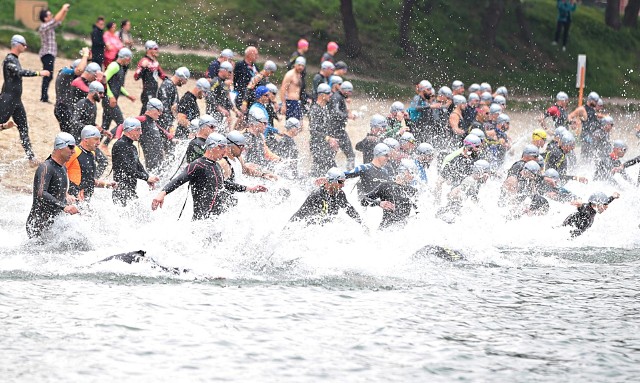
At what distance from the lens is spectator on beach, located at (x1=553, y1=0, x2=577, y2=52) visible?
39031mm

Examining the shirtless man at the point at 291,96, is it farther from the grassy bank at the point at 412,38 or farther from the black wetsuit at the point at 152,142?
the grassy bank at the point at 412,38

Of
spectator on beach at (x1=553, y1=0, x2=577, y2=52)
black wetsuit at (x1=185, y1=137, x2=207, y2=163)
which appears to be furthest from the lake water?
spectator on beach at (x1=553, y1=0, x2=577, y2=52)

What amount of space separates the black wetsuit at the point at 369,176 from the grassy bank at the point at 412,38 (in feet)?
51.2

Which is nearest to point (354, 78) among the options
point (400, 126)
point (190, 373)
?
point (400, 126)

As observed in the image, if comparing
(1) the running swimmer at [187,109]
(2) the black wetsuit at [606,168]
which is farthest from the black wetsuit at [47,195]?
(2) the black wetsuit at [606,168]

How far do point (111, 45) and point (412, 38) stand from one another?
14.6 metres

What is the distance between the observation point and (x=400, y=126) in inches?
744

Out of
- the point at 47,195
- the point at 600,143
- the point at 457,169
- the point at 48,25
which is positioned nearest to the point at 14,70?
the point at 48,25

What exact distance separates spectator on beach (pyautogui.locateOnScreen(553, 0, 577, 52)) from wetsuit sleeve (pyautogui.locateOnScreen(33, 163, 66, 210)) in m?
28.6

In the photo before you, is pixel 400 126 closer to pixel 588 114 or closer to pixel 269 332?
pixel 588 114

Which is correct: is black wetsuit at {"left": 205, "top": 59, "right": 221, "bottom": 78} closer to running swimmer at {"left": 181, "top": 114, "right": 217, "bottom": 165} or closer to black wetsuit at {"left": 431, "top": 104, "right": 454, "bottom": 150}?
black wetsuit at {"left": 431, "top": 104, "right": 454, "bottom": 150}

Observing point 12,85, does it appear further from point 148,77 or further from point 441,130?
point 441,130

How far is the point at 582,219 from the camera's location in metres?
16.6

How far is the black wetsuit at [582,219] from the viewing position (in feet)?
54.3
